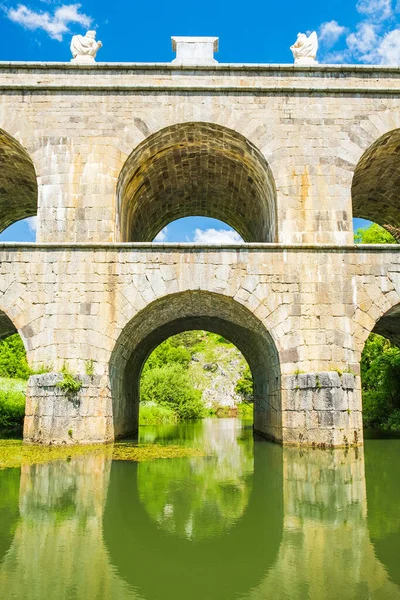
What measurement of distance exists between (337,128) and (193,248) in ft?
14.8

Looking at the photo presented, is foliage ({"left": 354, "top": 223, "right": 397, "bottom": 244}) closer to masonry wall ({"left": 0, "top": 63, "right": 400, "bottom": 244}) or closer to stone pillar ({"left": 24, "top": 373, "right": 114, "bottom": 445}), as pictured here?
masonry wall ({"left": 0, "top": 63, "right": 400, "bottom": 244})

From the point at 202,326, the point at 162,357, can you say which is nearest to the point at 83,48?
the point at 202,326

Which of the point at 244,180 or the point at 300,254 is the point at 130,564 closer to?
the point at 300,254

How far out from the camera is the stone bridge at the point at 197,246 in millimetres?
10508

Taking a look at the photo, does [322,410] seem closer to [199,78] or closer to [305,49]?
[199,78]

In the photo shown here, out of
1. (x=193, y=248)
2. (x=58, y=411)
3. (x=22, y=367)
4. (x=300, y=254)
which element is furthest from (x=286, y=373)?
(x=22, y=367)

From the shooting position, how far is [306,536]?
454cm

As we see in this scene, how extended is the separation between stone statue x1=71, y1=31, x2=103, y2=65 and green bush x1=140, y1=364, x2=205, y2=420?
20605 mm

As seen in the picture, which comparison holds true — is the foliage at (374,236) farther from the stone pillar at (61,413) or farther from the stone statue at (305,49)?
the stone pillar at (61,413)

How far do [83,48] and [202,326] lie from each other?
29.4 feet

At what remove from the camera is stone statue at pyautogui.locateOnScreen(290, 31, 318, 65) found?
493 inches

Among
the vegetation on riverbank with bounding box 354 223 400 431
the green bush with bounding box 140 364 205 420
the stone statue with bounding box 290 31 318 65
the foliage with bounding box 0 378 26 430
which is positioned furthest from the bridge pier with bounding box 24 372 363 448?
the green bush with bounding box 140 364 205 420

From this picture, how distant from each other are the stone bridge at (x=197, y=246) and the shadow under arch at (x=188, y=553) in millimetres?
4894

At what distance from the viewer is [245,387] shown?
48094 mm
